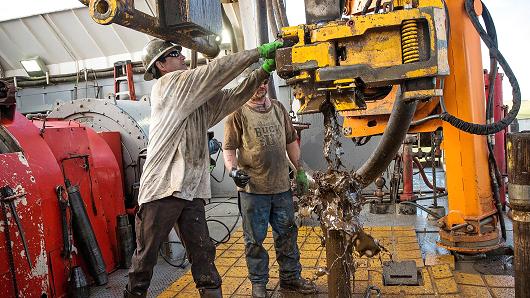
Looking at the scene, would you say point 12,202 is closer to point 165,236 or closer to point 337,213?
point 165,236

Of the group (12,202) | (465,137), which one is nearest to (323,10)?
(465,137)

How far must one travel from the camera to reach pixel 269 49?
5.99ft

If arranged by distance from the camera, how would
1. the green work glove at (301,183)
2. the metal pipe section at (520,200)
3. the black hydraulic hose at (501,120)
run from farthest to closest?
the green work glove at (301,183)
the black hydraulic hose at (501,120)
the metal pipe section at (520,200)

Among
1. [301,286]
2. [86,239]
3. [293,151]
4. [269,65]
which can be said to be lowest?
[301,286]

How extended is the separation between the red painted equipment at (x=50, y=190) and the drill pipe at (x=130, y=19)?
1260 millimetres

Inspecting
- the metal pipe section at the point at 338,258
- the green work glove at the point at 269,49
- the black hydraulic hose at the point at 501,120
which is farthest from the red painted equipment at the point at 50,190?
the black hydraulic hose at the point at 501,120

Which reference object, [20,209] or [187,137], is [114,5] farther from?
[20,209]

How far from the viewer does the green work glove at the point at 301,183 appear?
10.3 ft

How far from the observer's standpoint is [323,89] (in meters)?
1.67

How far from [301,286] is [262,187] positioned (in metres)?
0.77

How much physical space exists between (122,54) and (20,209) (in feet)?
18.0

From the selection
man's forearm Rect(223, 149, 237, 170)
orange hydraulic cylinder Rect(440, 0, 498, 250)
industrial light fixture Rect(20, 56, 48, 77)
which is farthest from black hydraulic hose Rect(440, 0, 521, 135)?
industrial light fixture Rect(20, 56, 48, 77)

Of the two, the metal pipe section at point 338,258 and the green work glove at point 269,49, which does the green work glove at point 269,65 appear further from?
the metal pipe section at point 338,258

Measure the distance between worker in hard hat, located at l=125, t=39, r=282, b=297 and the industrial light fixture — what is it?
21.1 ft
